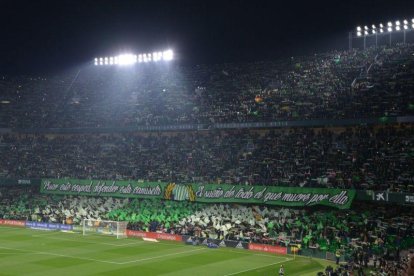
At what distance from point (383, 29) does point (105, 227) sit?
41.1 metres

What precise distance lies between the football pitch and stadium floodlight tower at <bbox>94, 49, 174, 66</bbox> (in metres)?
34.3

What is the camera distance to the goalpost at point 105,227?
155 ft

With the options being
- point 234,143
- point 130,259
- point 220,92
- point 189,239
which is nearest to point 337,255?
point 189,239

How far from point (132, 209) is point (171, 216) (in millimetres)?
6289

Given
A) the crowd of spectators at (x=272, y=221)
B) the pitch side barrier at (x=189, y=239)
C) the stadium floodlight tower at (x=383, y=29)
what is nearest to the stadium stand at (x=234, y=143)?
the crowd of spectators at (x=272, y=221)

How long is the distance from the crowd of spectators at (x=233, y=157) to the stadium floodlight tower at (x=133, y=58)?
46.9ft

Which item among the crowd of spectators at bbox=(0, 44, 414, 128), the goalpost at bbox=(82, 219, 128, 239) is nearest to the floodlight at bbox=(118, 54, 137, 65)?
the crowd of spectators at bbox=(0, 44, 414, 128)

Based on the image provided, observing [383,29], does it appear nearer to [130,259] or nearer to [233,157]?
[233,157]

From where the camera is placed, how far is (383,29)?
207 ft

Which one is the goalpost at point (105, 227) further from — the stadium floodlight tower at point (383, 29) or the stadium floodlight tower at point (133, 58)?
the stadium floodlight tower at point (383, 29)

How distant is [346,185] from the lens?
41.0 meters

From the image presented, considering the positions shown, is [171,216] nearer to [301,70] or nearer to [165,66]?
[301,70]

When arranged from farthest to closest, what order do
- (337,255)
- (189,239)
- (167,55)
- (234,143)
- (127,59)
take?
(127,59) → (167,55) → (234,143) → (189,239) → (337,255)

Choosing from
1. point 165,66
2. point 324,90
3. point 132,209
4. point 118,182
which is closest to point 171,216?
point 132,209
